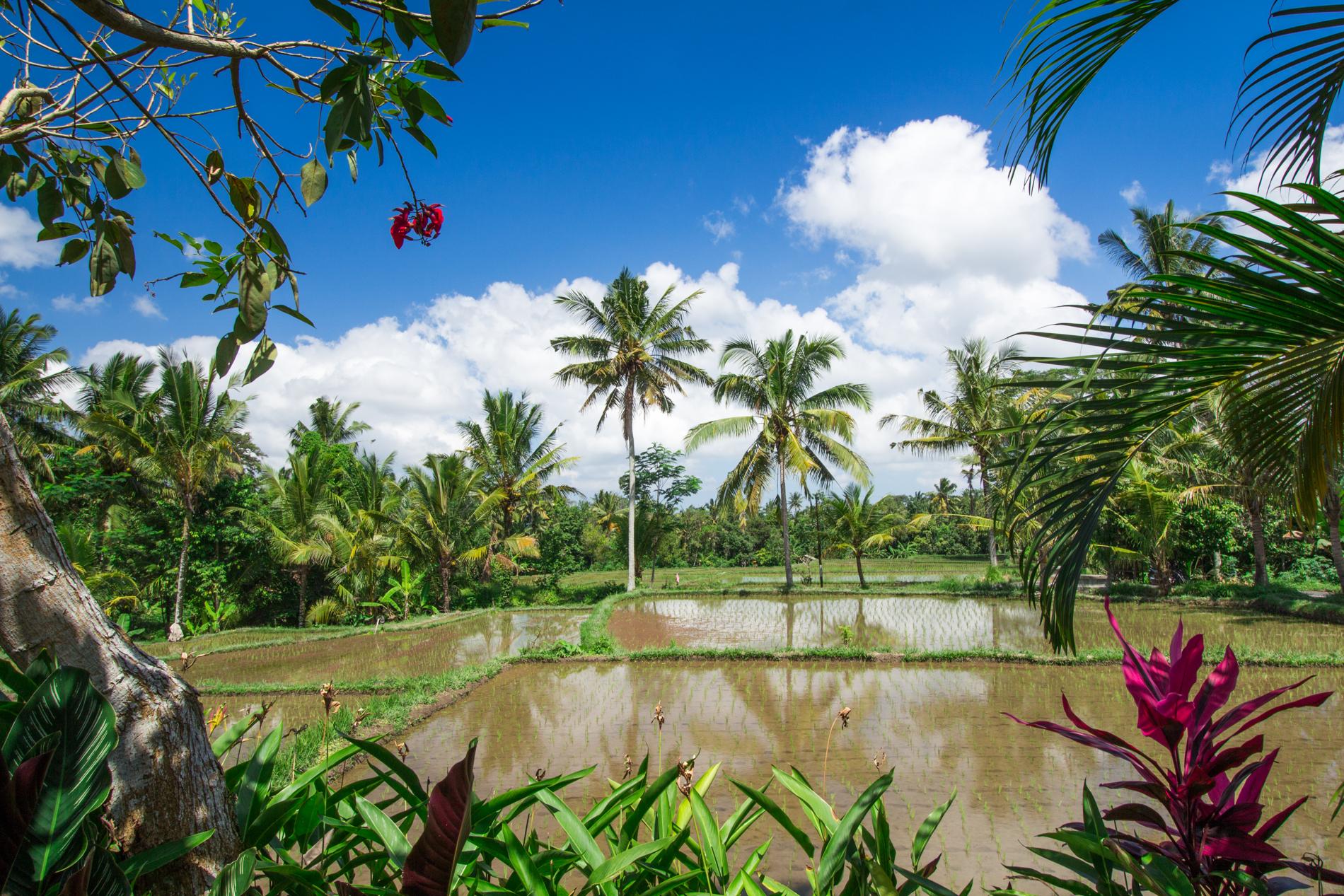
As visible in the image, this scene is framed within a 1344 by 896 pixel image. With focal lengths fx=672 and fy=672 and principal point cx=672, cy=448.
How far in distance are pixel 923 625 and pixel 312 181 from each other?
11.7 metres

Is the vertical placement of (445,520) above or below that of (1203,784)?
above

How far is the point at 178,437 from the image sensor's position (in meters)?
11.9

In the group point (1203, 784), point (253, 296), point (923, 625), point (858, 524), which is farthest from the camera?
point (858, 524)

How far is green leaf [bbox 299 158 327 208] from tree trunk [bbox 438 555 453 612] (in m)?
14.7

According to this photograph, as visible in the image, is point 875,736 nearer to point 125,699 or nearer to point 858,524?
point 125,699

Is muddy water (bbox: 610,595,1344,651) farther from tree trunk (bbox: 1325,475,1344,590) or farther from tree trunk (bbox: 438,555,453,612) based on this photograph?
tree trunk (bbox: 438,555,453,612)

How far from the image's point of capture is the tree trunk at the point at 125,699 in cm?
119

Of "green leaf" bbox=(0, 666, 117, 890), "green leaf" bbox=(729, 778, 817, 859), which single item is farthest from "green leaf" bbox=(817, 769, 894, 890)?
"green leaf" bbox=(0, 666, 117, 890)

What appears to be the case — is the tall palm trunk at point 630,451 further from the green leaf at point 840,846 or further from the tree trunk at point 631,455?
the green leaf at point 840,846

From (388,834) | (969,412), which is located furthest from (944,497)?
(388,834)

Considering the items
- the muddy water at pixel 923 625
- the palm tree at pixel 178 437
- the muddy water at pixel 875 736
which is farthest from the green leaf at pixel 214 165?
the palm tree at pixel 178 437

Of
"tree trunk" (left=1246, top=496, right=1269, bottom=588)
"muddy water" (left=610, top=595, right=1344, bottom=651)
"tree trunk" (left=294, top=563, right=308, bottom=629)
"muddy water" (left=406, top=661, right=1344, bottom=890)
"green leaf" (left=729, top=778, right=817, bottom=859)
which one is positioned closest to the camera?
A: "green leaf" (left=729, top=778, right=817, bottom=859)

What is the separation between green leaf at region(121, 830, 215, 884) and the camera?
1.07 meters

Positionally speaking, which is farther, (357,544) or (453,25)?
(357,544)
